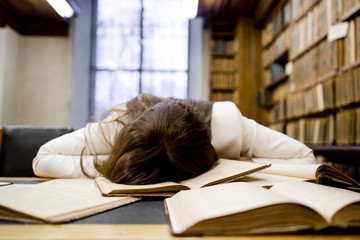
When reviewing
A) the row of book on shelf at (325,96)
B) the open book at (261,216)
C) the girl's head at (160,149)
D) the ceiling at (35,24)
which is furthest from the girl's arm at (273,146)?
the ceiling at (35,24)

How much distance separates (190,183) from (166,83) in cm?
567

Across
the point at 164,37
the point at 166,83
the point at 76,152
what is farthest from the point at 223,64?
the point at 76,152

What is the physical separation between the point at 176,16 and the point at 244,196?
6440 millimetres

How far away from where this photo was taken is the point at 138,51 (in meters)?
6.56

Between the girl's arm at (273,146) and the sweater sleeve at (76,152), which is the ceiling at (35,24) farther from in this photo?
the girl's arm at (273,146)

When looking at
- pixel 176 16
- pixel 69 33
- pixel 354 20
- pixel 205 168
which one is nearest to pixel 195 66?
pixel 176 16

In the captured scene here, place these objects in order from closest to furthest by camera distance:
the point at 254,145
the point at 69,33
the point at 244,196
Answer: the point at 244,196
the point at 254,145
the point at 69,33

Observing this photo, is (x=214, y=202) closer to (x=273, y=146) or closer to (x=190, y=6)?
(x=273, y=146)

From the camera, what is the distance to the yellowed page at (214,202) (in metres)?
0.54

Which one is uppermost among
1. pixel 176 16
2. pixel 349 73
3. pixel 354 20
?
pixel 176 16

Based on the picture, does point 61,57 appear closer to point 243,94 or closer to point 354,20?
point 243,94

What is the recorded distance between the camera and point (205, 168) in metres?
1.13

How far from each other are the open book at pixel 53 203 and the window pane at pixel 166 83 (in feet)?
18.6

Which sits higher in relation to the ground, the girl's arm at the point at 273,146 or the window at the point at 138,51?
the window at the point at 138,51
